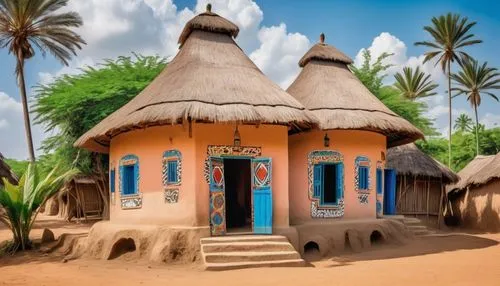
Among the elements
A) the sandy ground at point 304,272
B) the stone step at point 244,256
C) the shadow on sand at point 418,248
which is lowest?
the shadow on sand at point 418,248

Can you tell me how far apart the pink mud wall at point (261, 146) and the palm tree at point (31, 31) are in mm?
12389

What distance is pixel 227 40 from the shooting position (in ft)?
42.9

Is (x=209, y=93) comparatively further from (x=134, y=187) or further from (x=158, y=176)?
(x=134, y=187)

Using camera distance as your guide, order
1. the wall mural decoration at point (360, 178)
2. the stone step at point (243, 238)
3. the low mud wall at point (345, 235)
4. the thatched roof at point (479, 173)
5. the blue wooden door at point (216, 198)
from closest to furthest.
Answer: the stone step at point (243, 238), the blue wooden door at point (216, 198), the low mud wall at point (345, 235), the wall mural decoration at point (360, 178), the thatched roof at point (479, 173)

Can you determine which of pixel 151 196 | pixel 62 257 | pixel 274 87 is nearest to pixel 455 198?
pixel 274 87

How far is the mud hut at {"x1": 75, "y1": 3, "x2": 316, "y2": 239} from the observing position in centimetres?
1041

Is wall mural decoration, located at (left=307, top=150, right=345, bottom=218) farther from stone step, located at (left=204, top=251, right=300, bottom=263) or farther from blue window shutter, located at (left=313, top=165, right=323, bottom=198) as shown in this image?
stone step, located at (left=204, top=251, right=300, bottom=263)

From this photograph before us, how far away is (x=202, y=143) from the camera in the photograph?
34.9 ft

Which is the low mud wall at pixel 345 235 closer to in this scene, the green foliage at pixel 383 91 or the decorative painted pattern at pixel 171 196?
the decorative painted pattern at pixel 171 196

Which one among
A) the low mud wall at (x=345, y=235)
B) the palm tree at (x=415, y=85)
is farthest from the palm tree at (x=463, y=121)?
the low mud wall at (x=345, y=235)

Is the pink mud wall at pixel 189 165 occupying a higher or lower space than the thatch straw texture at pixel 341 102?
lower

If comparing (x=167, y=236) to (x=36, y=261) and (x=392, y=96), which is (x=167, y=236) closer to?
(x=36, y=261)

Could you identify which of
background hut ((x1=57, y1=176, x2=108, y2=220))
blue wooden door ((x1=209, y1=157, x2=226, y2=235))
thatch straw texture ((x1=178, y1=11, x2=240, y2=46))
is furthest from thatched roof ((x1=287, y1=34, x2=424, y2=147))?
background hut ((x1=57, y1=176, x2=108, y2=220))

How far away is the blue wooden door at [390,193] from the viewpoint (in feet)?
53.8
